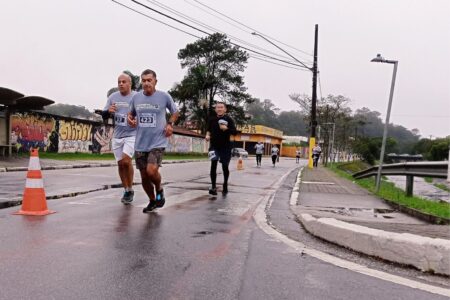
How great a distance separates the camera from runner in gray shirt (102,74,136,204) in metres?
7.38

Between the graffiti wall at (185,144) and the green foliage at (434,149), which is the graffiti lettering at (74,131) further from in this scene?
the green foliage at (434,149)

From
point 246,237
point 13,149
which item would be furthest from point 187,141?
point 246,237

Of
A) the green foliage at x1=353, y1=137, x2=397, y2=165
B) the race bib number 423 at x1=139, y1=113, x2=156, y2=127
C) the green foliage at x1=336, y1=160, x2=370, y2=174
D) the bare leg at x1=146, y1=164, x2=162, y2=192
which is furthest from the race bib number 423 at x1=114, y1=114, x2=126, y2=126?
the green foliage at x1=353, y1=137, x2=397, y2=165

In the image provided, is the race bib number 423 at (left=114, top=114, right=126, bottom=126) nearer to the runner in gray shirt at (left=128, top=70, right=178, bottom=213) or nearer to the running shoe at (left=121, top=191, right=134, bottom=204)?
the runner in gray shirt at (left=128, top=70, right=178, bottom=213)

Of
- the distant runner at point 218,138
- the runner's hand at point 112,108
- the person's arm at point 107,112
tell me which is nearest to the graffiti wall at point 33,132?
the distant runner at point 218,138

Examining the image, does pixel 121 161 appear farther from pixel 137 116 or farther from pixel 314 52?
pixel 314 52

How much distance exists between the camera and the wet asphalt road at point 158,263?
3.27 metres

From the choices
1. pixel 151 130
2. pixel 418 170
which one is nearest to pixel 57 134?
pixel 418 170

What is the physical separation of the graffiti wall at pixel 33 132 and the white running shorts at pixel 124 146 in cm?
1614

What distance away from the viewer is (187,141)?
5259 cm

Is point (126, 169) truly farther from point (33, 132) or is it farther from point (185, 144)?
point (185, 144)

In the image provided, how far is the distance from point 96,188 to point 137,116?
3144 millimetres

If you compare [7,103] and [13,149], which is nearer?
[7,103]

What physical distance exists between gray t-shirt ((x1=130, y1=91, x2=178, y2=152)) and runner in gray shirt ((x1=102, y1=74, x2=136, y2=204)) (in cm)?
60
